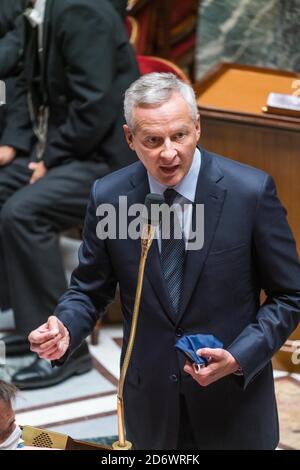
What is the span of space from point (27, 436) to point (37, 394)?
2.41m

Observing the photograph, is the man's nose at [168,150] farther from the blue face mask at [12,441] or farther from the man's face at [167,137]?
the blue face mask at [12,441]

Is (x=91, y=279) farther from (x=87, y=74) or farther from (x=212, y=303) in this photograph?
(x=87, y=74)

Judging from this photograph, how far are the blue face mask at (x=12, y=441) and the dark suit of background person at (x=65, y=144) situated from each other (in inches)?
96.6

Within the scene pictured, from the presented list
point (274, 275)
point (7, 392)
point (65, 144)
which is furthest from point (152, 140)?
point (65, 144)

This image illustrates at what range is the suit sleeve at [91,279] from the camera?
2.69 metres

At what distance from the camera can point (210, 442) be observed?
272 cm

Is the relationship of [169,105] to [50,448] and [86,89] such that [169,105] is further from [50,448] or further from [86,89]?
[86,89]

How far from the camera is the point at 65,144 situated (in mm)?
4906

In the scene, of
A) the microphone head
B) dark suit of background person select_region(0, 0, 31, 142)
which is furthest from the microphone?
dark suit of background person select_region(0, 0, 31, 142)

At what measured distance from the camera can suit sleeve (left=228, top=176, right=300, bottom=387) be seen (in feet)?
8.36

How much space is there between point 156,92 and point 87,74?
2364 mm

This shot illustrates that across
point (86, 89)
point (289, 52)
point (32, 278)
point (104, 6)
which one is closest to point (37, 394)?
point (32, 278)

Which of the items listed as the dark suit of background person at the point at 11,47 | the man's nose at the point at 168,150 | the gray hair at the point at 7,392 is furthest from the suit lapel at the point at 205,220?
the dark suit of background person at the point at 11,47

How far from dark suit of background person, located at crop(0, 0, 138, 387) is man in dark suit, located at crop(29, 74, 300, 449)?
2.04 meters
